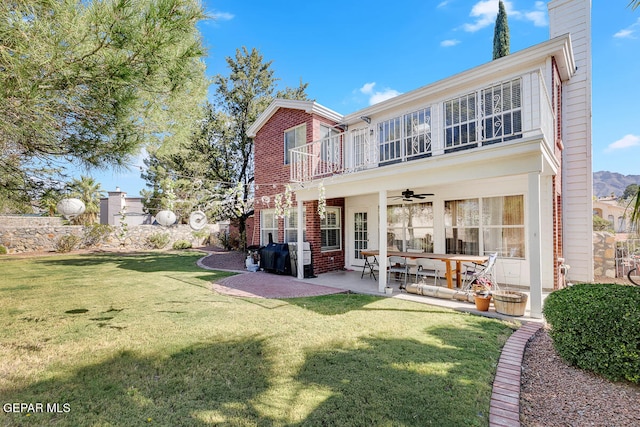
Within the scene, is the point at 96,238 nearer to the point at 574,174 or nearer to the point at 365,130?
the point at 365,130

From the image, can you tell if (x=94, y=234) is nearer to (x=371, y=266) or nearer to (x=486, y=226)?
(x=371, y=266)

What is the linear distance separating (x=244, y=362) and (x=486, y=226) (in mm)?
8145

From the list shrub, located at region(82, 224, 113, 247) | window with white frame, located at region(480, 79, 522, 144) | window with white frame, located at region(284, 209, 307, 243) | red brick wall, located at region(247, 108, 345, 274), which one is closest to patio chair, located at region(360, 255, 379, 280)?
red brick wall, located at region(247, 108, 345, 274)

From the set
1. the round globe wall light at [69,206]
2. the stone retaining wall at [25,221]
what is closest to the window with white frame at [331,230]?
the round globe wall light at [69,206]

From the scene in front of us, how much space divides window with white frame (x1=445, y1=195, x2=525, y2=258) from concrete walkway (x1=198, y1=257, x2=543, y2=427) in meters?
2.82

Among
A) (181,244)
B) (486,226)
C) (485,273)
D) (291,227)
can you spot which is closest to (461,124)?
(486,226)

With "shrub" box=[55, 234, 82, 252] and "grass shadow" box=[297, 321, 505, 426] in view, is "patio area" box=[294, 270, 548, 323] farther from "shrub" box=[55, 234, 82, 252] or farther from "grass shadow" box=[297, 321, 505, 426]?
"shrub" box=[55, 234, 82, 252]

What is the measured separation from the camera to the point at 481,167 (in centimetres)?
634

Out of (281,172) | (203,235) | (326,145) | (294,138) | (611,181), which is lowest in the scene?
(203,235)

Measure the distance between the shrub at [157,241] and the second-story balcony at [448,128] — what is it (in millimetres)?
15120

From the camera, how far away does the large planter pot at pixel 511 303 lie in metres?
5.95

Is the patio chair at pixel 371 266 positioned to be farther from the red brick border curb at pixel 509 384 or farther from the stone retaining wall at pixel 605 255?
the stone retaining wall at pixel 605 255

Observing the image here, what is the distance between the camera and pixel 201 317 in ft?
20.1

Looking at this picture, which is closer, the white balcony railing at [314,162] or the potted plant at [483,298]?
the potted plant at [483,298]
